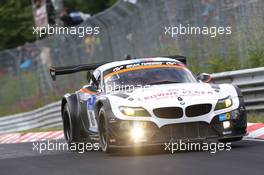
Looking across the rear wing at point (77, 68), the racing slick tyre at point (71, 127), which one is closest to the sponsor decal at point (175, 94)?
the racing slick tyre at point (71, 127)

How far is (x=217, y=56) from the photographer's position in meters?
18.4

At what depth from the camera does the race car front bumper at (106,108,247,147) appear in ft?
34.9

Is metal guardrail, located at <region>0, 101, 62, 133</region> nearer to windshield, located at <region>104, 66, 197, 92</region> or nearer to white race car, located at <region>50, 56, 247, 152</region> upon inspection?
windshield, located at <region>104, 66, 197, 92</region>

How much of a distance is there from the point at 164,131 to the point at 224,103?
33.4 inches

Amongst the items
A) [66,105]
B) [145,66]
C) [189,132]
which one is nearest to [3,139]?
[66,105]

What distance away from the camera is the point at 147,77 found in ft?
40.1

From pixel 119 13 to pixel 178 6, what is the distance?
10.6ft

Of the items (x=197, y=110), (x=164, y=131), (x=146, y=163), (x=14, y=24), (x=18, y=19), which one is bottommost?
(x=146, y=163)

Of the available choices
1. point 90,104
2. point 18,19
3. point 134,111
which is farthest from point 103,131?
point 18,19

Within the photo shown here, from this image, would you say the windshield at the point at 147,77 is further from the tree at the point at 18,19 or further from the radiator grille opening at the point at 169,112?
the tree at the point at 18,19

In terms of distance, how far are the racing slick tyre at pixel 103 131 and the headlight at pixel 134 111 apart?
319mm

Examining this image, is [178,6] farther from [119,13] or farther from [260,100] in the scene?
[260,100]

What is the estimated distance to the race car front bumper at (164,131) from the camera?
10.6 m

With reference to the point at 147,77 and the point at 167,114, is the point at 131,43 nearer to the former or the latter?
the point at 147,77
